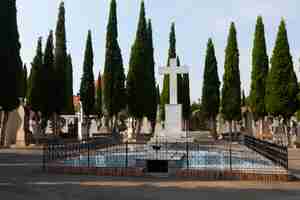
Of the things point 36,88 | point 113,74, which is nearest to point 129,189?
point 36,88

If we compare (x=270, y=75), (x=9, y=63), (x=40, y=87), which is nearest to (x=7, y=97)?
(x=9, y=63)

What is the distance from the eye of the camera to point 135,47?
115 ft

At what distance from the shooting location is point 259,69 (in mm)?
34406

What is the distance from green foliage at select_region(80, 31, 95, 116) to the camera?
38062 mm

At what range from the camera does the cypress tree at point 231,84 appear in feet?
116

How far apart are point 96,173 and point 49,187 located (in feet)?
8.26

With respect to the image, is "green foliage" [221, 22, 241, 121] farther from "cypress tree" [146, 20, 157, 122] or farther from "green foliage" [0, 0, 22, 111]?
"green foliage" [0, 0, 22, 111]

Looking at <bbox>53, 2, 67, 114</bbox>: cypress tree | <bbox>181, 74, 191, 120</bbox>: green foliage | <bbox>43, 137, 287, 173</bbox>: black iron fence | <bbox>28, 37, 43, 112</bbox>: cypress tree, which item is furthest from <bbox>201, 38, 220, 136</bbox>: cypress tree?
<bbox>43, 137, 287, 173</bbox>: black iron fence

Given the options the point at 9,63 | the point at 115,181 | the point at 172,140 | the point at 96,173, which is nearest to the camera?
the point at 115,181

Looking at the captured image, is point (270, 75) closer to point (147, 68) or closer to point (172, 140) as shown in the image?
point (147, 68)

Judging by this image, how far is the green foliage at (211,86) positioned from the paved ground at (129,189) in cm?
2667

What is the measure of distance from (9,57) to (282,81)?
18.5 metres

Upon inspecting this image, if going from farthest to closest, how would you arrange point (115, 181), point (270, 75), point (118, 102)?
point (118, 102)
point (270, 75)
point (115, 181)

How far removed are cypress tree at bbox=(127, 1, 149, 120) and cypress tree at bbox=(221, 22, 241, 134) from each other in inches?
A: 278
